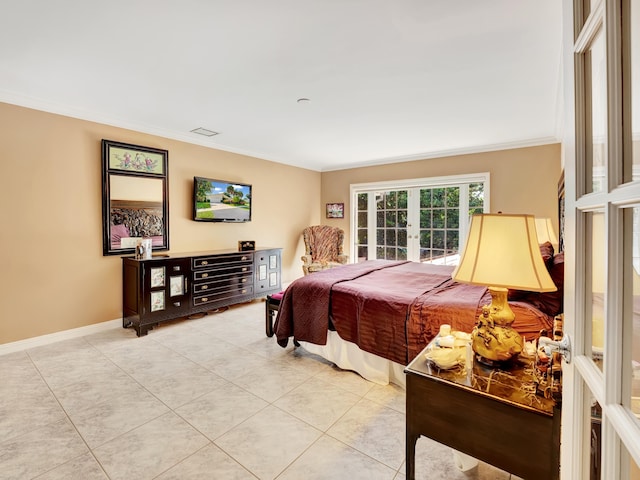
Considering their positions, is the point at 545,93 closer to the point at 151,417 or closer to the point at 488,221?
the point at 488,221

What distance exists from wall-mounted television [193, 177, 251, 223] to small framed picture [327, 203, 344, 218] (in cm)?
194

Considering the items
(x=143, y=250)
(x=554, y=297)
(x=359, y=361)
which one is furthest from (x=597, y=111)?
(x=143, y=250)

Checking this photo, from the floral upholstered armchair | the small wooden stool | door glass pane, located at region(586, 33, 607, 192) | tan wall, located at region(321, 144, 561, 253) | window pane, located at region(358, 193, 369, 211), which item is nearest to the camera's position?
door glass pane, located at region(586, 33, 607, 192)

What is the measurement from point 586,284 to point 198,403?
2327 mm

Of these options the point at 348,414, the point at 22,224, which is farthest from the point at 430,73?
the point at 22,224

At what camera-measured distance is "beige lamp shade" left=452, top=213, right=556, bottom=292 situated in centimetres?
124

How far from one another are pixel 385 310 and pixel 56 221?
3.47m

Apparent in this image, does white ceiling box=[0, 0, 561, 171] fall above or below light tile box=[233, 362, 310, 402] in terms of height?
above

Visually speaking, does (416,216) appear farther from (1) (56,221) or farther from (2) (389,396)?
(1) (56,221)

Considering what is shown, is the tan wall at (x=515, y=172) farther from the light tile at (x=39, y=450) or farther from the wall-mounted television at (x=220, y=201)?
the light tile at (x=39, y=450)

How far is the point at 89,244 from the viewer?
3479 millimetres

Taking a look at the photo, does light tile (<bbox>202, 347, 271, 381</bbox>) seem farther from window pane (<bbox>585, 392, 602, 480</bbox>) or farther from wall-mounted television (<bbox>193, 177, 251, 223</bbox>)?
window pane (<bbox>585, 392, 602, 480</bbox>)

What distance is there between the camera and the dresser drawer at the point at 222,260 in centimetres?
398

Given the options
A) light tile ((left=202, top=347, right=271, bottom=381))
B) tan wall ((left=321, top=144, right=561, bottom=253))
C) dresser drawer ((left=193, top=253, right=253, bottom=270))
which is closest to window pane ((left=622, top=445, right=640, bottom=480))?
light tile ((left=202, top=347, right=271, bottom=381))
